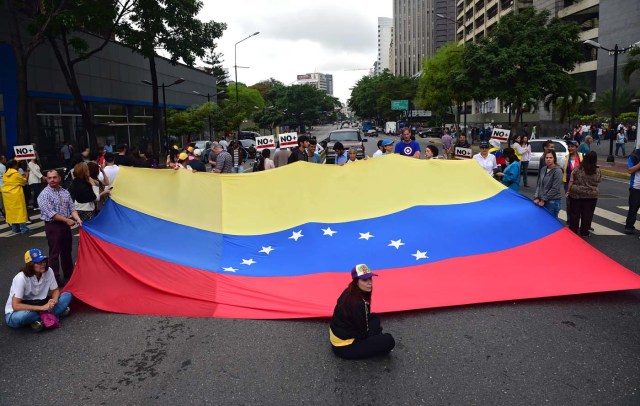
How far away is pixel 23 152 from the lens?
15344 millimetres

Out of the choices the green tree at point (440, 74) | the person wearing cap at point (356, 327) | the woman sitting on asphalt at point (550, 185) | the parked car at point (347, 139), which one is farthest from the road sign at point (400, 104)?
the person wearing cap at point (356, 327)

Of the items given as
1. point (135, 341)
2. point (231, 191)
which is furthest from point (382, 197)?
point (135, 341)

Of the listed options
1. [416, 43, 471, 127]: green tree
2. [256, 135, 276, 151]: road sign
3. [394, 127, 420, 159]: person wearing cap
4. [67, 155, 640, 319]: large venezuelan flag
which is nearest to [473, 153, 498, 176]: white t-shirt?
[67, 155, 640, 319]: large venezuelan flag

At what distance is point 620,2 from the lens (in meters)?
46.6

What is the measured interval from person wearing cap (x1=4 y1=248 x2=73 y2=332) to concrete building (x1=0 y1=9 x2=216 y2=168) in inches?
752

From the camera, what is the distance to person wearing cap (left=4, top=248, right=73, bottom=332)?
20.1 feet

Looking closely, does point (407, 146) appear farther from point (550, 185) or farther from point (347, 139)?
point (347, 139)

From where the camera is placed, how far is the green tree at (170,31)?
87.9 ft

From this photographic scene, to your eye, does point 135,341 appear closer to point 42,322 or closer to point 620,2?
point 42,322

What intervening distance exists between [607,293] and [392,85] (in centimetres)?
9574

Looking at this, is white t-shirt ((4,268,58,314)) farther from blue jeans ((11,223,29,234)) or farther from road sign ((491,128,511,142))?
road sign ((491,128,511,142))

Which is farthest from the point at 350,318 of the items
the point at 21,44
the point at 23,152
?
the point at 21,44

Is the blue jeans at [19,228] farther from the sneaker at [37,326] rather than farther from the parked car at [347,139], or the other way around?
the parked car at [347,139]

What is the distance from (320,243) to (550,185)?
14.9 feet
